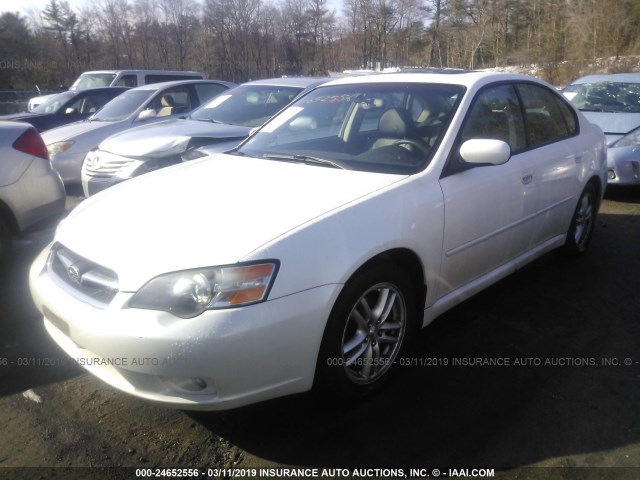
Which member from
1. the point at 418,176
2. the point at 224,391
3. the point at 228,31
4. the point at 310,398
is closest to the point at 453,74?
the point at 418,176

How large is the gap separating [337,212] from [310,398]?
3.16 feet

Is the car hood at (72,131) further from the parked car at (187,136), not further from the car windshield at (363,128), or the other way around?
the car windshield at (363,128)

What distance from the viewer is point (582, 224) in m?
4.63

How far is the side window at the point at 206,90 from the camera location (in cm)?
911

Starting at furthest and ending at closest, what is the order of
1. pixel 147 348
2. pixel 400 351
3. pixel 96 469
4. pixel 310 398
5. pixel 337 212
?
1. pixel 400 351
2. pixel 310 398
3. pixel 337 212
4. pixel 96 469
5. pixel 147 348

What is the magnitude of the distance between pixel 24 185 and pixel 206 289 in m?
3.22

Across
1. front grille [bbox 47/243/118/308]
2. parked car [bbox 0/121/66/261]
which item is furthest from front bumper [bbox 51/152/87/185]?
front grille [bbox 47/243/118/308]

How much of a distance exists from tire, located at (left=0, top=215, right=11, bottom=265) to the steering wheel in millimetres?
3317

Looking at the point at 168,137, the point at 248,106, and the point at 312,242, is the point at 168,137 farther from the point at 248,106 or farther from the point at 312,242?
the point at 312,242

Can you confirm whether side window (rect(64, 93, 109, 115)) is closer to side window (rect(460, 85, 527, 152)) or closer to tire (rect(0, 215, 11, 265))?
tire (rect(0, 215, 11, 265))

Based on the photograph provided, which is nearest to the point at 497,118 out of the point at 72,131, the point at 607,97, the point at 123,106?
the point at 607,97

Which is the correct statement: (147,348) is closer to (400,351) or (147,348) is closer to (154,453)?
(154,453)

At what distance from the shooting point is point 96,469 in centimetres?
226

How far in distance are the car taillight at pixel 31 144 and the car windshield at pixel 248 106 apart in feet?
7.53
